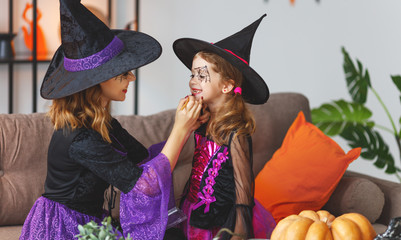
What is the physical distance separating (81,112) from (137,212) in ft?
1.23

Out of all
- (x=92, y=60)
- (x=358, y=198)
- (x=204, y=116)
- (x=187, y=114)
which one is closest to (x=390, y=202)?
(x=358, y=198)

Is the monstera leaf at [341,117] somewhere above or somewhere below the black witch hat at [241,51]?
below

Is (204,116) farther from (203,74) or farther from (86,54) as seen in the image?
(86,54)

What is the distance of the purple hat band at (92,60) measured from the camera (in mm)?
Answer: 1616

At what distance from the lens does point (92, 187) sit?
1.73 meters

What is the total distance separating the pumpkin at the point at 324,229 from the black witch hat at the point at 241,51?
530 mm

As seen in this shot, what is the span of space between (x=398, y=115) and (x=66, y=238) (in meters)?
3.09

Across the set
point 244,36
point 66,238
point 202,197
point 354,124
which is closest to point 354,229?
point 202,197

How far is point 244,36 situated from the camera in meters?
1.83

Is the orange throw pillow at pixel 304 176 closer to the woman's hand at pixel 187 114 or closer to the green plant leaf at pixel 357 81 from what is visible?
the woman's hand at pixel 187 114

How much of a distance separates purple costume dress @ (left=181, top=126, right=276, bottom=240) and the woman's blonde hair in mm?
31

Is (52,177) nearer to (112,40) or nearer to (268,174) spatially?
(112,40)

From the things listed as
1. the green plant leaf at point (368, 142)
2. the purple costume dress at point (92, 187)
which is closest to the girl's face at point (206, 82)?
the purple costume dress at point (92, 187)

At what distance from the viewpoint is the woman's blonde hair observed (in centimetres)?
182
